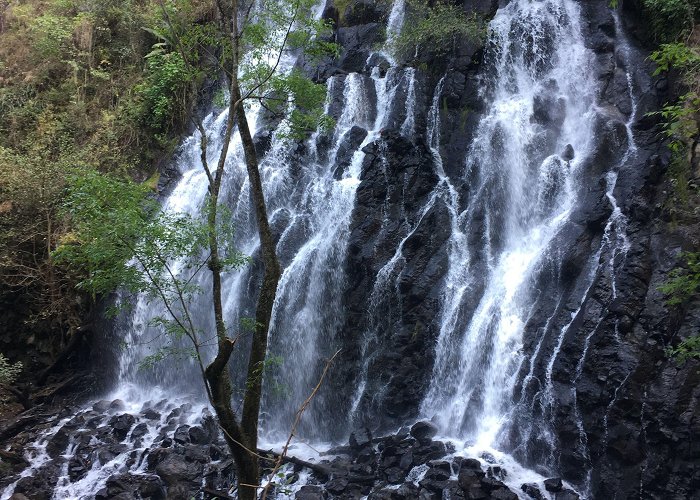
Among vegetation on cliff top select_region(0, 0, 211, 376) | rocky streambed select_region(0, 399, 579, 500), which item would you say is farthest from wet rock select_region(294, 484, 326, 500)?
vegetation on cliff top select_region(0, 0, 211, 376)

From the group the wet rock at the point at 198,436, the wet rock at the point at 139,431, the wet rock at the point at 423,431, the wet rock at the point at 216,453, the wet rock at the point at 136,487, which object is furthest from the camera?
the wet rock at the point at 139,431

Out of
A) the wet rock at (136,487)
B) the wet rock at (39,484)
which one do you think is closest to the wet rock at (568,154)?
the wet rock at (136,487)

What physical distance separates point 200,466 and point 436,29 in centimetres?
1202

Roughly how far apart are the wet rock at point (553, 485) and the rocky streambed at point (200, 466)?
15 millimetres

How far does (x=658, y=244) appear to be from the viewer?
32.0 feet

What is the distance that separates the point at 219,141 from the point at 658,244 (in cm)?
1200

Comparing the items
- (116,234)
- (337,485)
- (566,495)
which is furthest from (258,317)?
(566,495)

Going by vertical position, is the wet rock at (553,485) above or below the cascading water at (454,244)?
below

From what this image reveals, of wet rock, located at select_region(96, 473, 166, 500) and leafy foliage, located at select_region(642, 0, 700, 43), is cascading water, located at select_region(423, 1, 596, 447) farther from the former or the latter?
wet rock, located at select_region(96, 473, 166, 500)

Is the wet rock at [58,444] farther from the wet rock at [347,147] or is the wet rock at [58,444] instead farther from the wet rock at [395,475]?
the wet rock at [347,147]

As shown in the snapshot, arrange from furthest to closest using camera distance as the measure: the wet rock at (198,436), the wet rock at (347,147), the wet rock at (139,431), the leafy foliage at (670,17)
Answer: the wet rock at (347,147) → the leafy foliage at (670,17) → the wet rock at (139,431) → the wet rock at (198,436)

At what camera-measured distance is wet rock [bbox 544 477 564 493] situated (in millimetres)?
8516

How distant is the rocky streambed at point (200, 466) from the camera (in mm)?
8867

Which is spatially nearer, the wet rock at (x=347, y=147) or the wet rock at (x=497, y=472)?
the wet rock at (x=497, y=472)
